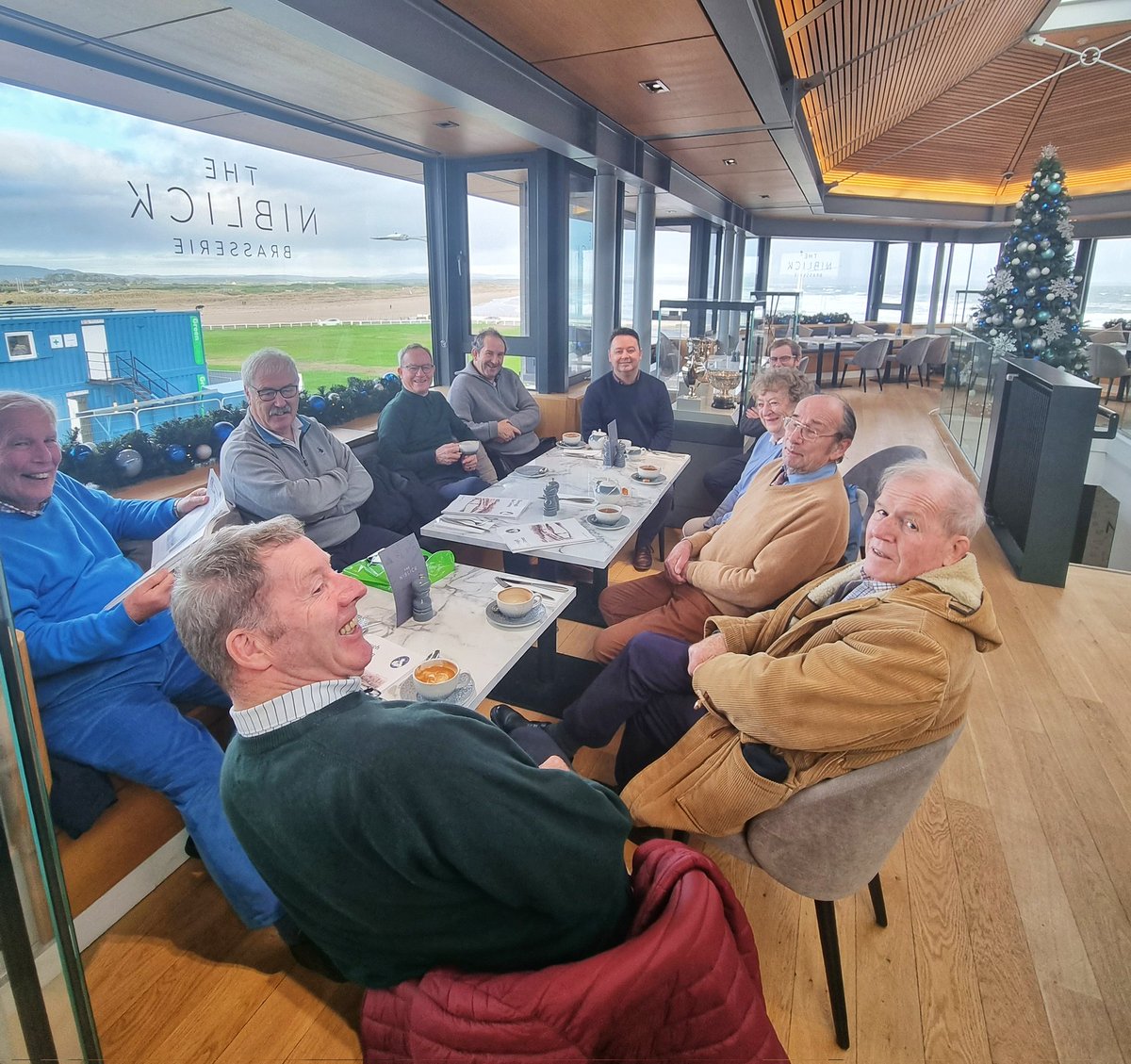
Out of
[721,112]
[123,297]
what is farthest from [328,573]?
[721,112]

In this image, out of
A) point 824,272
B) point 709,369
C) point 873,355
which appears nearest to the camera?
point 709,369

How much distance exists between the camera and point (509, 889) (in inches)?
39.2

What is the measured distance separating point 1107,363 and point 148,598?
1135 cm

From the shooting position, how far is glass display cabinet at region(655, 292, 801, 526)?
4582mm

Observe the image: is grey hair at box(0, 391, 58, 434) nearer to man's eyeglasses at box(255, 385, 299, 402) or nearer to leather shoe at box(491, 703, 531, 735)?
man's eyeglasses at box(255, 385, 299, 402)

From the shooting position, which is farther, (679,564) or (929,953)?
(679,564)

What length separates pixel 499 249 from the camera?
5.10 m

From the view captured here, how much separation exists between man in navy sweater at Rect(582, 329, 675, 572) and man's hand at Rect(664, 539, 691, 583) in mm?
1605

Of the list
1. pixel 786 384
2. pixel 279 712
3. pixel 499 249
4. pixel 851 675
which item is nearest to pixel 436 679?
pixel 279 712

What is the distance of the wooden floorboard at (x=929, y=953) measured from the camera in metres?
1.53

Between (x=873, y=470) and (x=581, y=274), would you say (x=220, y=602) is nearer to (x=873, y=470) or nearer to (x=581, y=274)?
(x=873, y=470)

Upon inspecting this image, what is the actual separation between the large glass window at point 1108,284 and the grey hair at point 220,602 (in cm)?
1410

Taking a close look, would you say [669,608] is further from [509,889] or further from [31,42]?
[31,42]

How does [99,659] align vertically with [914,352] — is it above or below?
below
